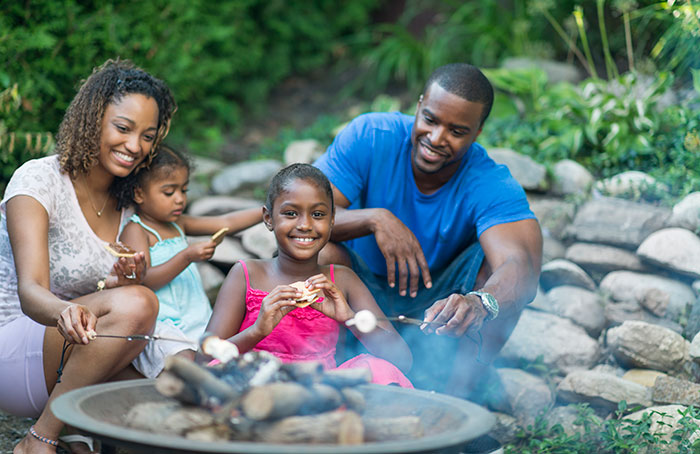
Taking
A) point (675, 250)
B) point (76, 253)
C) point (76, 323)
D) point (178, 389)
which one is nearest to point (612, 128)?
point (675, 250)

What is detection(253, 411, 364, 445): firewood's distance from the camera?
Result: 1.60 metres

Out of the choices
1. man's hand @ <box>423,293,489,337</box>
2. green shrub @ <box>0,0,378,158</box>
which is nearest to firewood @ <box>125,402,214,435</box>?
man's hand @ <box>423,293,489,337</box>

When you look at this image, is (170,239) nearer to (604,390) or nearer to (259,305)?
(259,305)

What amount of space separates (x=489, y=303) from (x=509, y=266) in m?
0.38

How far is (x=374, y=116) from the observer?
130 inches

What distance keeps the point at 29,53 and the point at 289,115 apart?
10.5ft

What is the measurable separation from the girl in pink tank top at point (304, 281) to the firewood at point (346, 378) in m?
0.55

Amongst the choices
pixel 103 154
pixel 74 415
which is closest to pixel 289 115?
pixel 103 154

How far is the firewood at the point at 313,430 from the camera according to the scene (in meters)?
1.60

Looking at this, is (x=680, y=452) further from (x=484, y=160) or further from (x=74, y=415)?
(x=74, y=415)

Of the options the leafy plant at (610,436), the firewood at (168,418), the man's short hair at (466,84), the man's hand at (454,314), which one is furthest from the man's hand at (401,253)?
the firewood at (168,418)

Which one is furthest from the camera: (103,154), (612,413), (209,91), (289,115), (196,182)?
(289,115)

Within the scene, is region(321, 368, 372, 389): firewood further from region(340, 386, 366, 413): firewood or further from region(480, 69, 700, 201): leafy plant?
region(480, 69, 700, 201): leafy plant

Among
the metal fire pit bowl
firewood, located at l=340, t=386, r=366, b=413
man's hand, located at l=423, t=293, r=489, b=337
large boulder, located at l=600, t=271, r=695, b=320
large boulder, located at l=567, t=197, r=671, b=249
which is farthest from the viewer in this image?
large boulder, located at l=567, t=197, r=671, b=249
